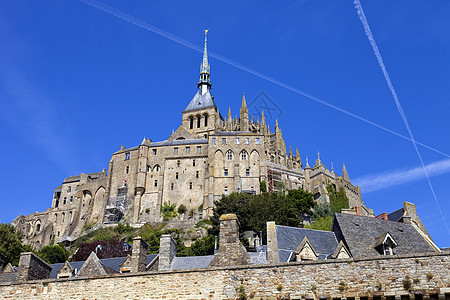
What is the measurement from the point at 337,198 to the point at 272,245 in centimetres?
6972

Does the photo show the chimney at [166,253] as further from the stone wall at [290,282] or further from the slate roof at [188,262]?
the stone wall at [290,282]

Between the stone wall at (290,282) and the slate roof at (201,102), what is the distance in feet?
343

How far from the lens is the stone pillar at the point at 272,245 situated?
26.0 metres

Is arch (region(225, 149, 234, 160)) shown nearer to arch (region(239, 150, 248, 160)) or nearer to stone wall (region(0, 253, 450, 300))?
arch (region(239, 150, 248, 160))

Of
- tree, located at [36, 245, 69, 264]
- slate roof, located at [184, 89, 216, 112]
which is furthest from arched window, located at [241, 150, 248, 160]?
tree, located at [36, 245, 69, 264]

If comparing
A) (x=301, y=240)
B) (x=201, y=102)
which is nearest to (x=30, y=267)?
(x=301, y=240)

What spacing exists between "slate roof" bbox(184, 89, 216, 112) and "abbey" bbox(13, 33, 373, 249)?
16.8 m

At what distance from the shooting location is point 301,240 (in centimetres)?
2836

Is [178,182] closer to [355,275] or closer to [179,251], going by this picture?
[179,251]

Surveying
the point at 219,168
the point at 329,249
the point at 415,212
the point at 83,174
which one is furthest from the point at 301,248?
the point at 83,174

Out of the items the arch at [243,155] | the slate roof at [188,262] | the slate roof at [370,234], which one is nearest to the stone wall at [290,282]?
the slate roof at [370,234]

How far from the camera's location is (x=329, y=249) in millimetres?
27656

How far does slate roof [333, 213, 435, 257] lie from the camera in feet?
86.3

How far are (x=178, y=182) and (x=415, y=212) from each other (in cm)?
5817
